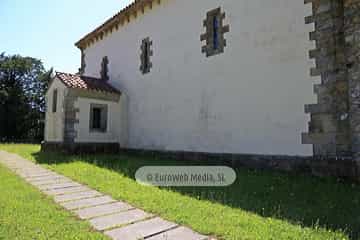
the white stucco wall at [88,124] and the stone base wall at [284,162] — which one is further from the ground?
the white stucco wall at [88,124]

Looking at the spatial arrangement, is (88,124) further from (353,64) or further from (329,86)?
(353,64)

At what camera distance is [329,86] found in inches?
226

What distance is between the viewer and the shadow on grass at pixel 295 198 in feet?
10.9

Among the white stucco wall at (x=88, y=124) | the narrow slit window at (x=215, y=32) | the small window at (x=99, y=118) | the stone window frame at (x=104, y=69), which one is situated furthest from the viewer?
the stone window frame at (x=104, y=69)

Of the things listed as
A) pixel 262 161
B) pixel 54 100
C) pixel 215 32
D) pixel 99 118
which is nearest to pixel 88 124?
pixel 99 118

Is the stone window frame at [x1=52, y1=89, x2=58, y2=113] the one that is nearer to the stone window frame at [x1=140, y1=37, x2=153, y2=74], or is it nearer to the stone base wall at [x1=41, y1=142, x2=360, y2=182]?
the stone base wall at [x1=41, y1=142, x2=360, y2=182]

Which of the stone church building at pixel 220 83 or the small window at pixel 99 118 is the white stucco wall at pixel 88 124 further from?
the small window at pixel 99 118

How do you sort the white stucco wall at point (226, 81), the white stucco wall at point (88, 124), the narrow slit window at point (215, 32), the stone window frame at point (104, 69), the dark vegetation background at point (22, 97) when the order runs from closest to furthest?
the white stucco wall at point (226, 81)
the narrow slit window at point (215, 32)
the white stucco wall at point (88, 124)
the stone window frame at point (104, 69)
the dark vegetation background at point (22, 97)

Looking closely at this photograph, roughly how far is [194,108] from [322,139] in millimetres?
3978

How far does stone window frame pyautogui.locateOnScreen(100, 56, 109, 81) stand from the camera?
1330 cm

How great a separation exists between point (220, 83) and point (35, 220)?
610cm

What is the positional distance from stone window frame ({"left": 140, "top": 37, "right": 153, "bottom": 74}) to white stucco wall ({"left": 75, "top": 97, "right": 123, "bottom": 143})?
209cm

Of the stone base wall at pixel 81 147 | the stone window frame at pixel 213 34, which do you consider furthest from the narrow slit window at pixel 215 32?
the stone base wall at pixel 81 147

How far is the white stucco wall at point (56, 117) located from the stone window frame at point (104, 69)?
102 inches
